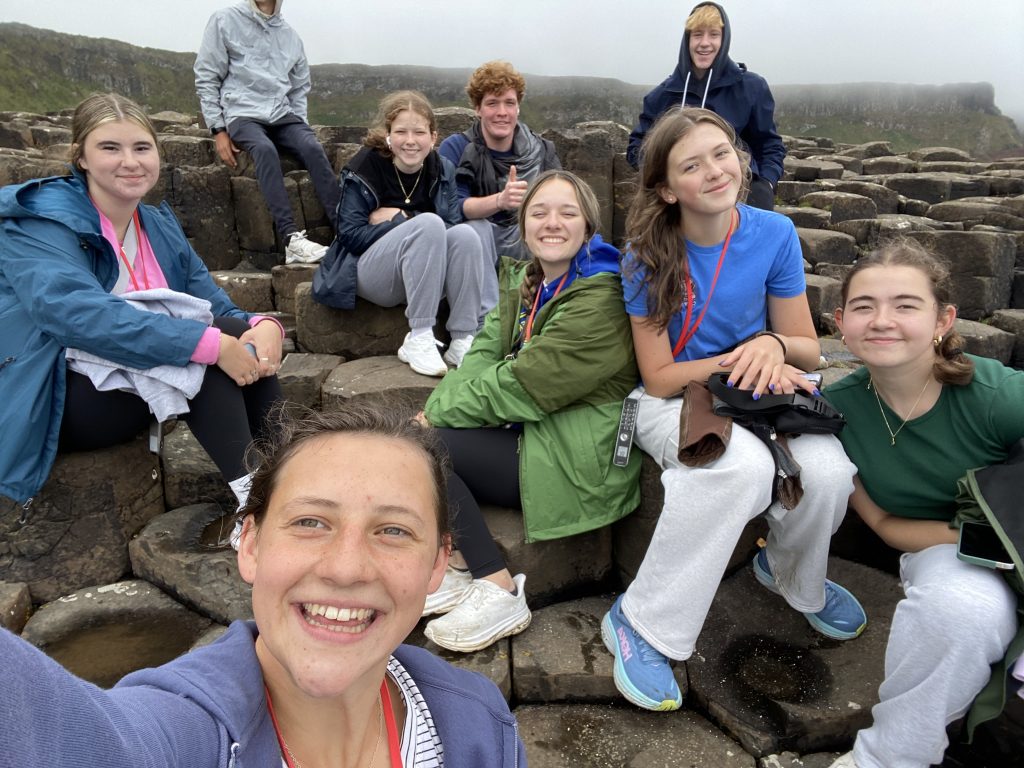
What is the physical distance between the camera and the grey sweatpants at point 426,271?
3.96 metres

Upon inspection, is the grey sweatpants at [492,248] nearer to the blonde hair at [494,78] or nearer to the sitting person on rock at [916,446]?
the blonde hair at [494,78]

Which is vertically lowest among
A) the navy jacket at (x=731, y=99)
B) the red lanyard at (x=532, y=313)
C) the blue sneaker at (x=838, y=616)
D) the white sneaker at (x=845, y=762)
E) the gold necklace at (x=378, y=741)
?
the white sneaker at (x=845, y=762)

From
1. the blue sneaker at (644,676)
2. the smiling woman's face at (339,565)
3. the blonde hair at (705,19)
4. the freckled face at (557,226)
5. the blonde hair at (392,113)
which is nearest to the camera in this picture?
the smiling woman's face at (339,565)

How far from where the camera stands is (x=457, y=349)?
13.7 feet

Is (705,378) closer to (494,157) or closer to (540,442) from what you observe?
(540,442)

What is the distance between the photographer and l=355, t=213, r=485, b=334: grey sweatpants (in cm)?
396

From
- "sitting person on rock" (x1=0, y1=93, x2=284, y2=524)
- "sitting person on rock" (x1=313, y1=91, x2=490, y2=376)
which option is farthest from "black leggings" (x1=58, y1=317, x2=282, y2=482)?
"sitting person on rock" (x1=313, y1=91, x2=490, y2=376)

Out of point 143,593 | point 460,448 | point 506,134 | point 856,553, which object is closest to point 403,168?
point 506,134

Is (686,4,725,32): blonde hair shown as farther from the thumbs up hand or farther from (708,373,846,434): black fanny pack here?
(708,373,846,434): black fanny pack

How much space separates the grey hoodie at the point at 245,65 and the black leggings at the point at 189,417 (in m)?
3.92

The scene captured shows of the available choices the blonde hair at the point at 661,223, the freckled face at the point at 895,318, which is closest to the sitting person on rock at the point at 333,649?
the blonde hair at the point at 661,223

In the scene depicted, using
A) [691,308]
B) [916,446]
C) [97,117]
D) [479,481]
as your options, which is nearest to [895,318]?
[916,446]

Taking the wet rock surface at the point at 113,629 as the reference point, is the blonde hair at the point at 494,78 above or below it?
above

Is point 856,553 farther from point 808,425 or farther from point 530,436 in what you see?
point 530,436
